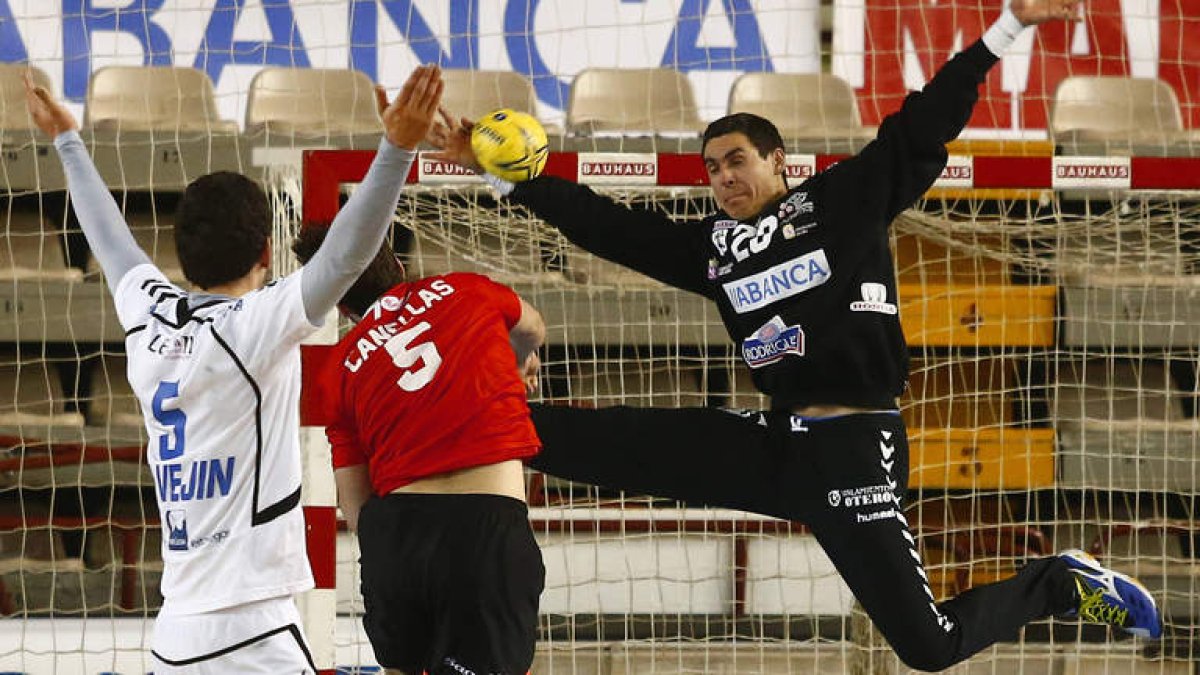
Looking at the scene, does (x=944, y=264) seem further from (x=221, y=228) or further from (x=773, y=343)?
(x=221, y=228)

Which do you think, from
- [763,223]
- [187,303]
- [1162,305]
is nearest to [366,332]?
[187,303]

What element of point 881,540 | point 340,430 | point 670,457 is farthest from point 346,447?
point 881,540

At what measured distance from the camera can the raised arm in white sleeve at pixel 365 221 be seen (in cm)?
303

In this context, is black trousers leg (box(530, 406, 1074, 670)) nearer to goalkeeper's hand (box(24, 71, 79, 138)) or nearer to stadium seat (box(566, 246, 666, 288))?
goalkeeper's hand (box(24, 71, 79, 138))

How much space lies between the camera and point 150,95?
948 centimetres

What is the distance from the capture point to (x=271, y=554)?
10.9 feet

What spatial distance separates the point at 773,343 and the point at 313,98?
17.4ft

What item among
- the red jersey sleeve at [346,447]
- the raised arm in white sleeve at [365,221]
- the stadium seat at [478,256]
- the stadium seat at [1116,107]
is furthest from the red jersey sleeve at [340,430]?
the stadium seat at [1116,107]

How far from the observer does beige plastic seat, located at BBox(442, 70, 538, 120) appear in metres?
9.38

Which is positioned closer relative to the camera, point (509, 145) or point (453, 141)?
point (509, 145)

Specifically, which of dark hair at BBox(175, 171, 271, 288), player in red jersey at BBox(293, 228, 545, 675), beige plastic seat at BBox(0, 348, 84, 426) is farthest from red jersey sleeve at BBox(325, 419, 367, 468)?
beige plastic seat at BBox(0, 348, 84, 426)

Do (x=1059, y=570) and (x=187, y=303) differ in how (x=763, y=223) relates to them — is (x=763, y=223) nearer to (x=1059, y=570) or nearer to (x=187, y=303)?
(x=1059, y=570)

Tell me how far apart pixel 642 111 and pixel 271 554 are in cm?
676

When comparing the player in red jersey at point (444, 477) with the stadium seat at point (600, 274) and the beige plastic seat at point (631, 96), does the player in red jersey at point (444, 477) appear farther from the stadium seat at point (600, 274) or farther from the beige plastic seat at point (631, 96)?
the beige plastic seat at point (631, 96)
